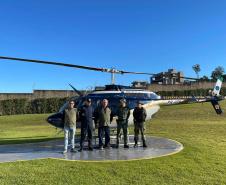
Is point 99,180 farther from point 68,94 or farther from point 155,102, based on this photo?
point 68,94

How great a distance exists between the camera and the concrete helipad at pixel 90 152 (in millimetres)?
12453

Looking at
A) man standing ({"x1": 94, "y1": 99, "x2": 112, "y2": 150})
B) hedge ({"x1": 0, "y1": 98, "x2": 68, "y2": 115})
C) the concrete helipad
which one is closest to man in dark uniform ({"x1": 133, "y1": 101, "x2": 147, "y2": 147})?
the concrete helipad

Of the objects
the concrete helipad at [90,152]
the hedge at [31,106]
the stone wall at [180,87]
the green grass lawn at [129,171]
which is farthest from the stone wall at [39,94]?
the green grass lawn at [129,171]

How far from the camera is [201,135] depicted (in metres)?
18.3

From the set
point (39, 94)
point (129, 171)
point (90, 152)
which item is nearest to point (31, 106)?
point (39, 94)

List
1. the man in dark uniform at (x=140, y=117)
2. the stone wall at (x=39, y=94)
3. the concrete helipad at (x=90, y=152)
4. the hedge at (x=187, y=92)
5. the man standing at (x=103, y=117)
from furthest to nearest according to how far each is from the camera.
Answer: the hedge at (x=187, y=92)
the stone wall at (x=39, y=94)
the man in dark uniform at (x=140, y=117)
the man standing at (x=103, y=117)
the concrete helipad at (x=90, y=152)

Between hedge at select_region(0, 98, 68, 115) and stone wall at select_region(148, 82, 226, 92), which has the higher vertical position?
→ stone wall at select_region(148, 82, 226, 92)

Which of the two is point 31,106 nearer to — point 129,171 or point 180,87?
point 180,87

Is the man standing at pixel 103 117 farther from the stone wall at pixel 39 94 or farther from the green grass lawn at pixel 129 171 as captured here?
the stone wall at pixel 39 94

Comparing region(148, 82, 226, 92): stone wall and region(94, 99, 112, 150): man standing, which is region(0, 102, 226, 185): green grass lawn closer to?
region(94, 99, 112, 150): man standing

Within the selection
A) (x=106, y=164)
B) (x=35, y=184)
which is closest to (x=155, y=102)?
(x=106, y=164)

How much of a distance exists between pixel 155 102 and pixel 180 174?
6.96 metres

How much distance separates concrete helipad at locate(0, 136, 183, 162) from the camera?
12.5m

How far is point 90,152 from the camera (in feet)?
44.6
